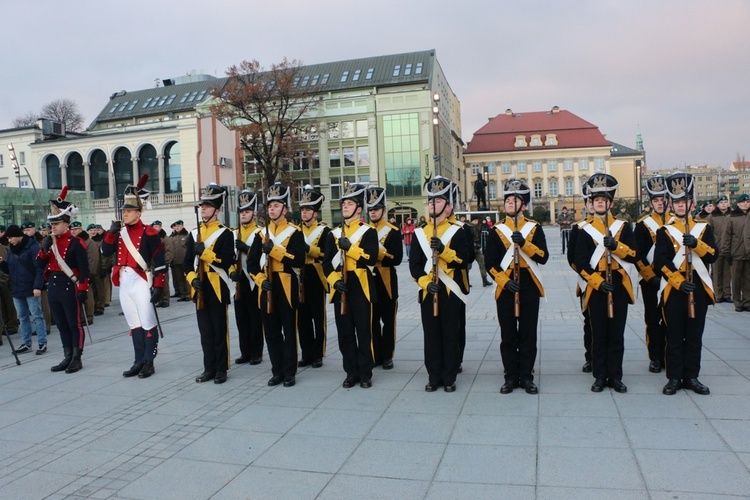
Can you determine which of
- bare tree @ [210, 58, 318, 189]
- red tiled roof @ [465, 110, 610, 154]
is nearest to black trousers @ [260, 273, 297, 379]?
bare tree @ [210, 58, 318, 189]

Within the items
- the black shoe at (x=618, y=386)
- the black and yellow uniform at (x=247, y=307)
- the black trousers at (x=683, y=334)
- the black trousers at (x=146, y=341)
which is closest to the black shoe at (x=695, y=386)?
the black trousers at (x=683, y=334)

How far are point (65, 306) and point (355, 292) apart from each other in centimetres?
392

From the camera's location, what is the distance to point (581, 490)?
4086 millimetres

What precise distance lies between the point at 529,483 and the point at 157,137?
1908 inches

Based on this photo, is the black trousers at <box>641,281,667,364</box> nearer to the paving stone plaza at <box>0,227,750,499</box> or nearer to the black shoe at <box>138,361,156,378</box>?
the paving stone plaza at <box>0,227,750,499</box>

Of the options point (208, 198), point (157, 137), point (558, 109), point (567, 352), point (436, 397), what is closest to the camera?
point (436, 397)

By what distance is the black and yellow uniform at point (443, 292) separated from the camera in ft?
21.8

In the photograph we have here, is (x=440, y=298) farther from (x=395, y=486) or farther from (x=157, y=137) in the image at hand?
(x=157, y=137)

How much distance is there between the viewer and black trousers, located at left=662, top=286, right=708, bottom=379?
6223 mm

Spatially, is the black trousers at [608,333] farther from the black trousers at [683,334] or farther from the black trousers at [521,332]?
the black trousers at [521,332]

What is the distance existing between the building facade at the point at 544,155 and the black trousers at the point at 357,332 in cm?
8132

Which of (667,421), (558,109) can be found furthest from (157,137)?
(558,109)

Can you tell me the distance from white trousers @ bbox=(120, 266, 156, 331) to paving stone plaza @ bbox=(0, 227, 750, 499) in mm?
718

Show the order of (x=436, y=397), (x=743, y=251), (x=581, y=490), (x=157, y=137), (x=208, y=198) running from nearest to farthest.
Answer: (x=581, y=490) → (x=436, y=397) → (x=208, y=198) → (x=743, y=251) → (x=157, y=137)
